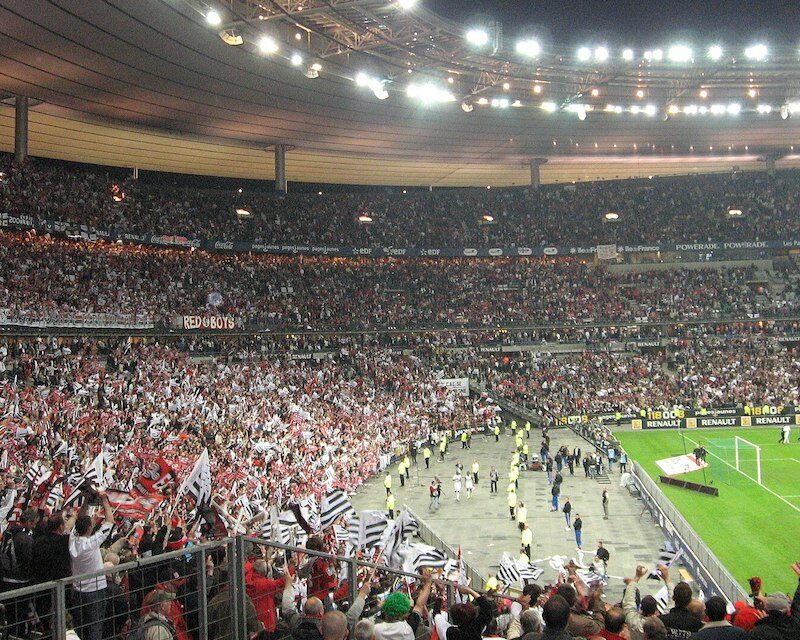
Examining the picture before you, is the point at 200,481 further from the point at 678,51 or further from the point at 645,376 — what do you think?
the point at 645,376

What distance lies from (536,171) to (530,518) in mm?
35373

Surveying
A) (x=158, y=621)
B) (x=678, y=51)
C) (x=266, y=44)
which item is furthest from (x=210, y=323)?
(x=158, y=621)

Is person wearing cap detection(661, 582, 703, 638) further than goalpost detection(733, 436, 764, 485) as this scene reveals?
No

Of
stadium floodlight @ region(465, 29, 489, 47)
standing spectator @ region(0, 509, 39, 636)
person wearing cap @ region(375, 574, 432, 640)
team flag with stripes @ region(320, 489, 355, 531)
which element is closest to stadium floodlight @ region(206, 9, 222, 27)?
stadium floodlight @ region(465, 29, 489, 47)

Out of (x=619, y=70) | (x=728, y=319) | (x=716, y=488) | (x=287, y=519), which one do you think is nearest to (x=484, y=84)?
(x=619, y=70)

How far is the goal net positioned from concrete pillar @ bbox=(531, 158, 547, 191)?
24.5 m

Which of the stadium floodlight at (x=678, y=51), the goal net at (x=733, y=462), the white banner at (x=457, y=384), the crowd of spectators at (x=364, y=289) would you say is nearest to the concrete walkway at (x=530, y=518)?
the goal net at (x=733, y=462)

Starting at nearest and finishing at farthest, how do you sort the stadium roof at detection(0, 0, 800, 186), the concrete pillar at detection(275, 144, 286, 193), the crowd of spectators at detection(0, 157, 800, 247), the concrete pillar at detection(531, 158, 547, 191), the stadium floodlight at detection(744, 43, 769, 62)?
the stadium roof at detection(0, 0, 800, 186)
the stadium floodlight at detection(744, 43, 769, 62)
the concrete pillar at detection(275, 144, 286, 193)
the crowd of spectators at detection(0, 157, 800, 247)
the concrete pillar at detection(531, 158, 547, 191)

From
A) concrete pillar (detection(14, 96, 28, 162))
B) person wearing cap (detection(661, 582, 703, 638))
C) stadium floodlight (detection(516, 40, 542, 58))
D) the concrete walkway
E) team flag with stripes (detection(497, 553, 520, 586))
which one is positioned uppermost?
stadium floodlight (detection(516, 40, 542, 58))

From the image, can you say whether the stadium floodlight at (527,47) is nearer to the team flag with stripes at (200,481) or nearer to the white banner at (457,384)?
the white banner at (457,384)

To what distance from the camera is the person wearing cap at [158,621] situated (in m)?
5.73

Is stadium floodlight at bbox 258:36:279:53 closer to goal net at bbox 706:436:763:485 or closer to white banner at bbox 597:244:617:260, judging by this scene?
goal net at bbox 706:436:763:485

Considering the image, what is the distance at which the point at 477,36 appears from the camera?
34.3 meters

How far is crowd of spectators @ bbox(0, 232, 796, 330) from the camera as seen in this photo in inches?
1465
